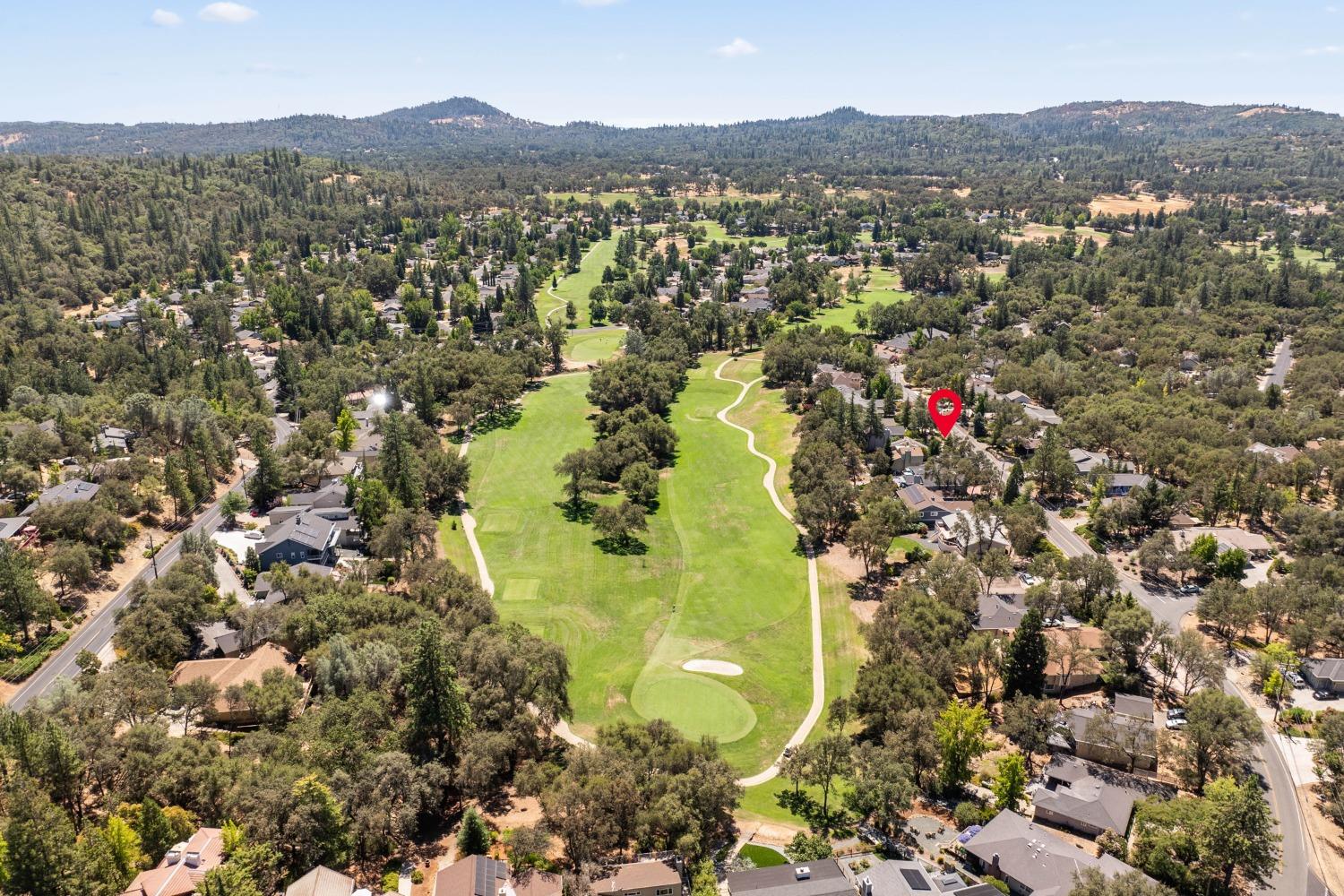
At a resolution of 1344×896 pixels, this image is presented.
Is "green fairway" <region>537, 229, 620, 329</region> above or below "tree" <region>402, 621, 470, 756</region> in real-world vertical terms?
above

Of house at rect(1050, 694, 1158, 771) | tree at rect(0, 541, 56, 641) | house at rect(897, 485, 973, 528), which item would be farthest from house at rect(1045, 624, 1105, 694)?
tree at rect(0, 541, 56, 641)

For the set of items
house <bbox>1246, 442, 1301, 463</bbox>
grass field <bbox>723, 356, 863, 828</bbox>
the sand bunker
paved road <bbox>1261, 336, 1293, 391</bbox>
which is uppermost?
paved road <bbox>1261, 336, 1293, 391</bbox>

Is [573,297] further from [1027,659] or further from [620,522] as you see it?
[1027,659]

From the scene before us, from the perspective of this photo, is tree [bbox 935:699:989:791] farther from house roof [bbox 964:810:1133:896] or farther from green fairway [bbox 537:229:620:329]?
green fairway [bbox 537:229:620:329]

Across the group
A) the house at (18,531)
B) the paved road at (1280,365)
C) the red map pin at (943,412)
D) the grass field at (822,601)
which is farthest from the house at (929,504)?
the house at (18,531)

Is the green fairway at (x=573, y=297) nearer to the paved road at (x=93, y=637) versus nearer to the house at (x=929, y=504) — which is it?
the house at (x=929, y=504)

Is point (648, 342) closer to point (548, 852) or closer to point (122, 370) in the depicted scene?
point (122, 370)

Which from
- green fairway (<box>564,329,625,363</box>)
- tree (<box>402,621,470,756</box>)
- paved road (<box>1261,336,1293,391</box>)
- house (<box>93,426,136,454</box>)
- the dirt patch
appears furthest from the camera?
green fairway (<box>564,329,625,363</box>)
